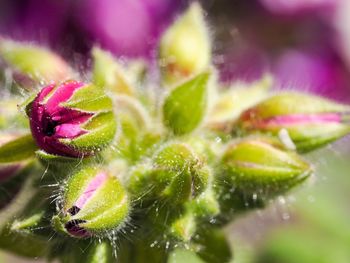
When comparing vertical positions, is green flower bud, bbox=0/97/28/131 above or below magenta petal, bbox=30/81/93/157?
below

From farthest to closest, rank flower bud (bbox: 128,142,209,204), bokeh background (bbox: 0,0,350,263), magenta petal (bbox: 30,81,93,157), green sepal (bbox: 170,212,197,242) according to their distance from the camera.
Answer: bokeh background (bbox: 0,0,350,263)
green sepal (bbox: 170,212,197,242)
flower bud (bbox: 128,142,209,204)
magenta petal (bbox: 30,81,93,157)

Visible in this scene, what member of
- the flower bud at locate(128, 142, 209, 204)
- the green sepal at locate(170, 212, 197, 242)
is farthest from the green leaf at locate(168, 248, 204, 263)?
the flower bud at locate(128, 142, 209, 204)

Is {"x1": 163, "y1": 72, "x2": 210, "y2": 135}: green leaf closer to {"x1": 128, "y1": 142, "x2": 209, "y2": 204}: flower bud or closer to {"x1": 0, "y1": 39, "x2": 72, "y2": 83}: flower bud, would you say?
{"x1": 128, "y1": 142, "x2": 209, "y2": 204}: flower bud

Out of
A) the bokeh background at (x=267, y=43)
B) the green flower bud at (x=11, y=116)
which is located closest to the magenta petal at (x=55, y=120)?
the green flower bud at (x=11, y=116)

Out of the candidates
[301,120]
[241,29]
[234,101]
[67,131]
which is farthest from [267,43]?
[67,131]

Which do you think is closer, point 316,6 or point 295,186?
point 295,186

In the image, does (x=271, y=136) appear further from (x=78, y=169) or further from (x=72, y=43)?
(x=72, y=43)

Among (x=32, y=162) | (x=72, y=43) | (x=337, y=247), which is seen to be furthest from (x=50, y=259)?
(x=337, y=247)

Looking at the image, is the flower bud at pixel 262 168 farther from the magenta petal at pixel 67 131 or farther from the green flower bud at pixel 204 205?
the magenta petal at pixel 67 131
